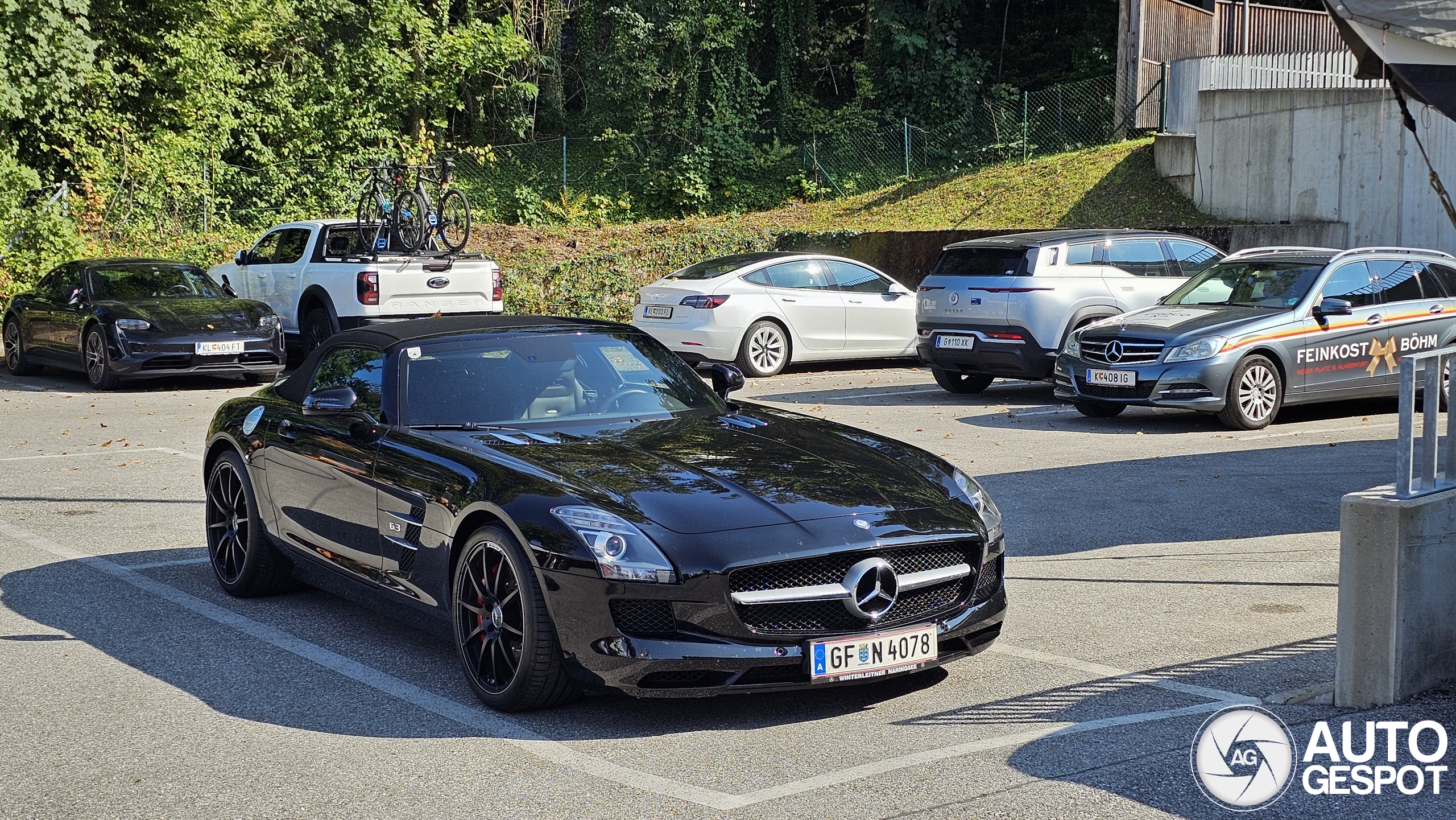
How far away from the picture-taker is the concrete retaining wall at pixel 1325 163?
2073 cm

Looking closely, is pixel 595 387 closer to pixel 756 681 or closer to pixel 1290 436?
pixel 756 681

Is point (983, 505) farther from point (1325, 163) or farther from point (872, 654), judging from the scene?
point (1325, 163)

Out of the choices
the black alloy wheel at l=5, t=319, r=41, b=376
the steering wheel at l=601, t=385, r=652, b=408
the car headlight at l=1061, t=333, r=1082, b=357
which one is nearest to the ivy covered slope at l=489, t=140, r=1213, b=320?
the black alloy wheel at l=5, t=319, r=41, b=376

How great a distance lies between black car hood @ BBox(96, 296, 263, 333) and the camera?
16812 mm

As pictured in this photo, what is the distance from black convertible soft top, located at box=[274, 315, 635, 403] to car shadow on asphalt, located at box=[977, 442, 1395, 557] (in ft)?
9.06

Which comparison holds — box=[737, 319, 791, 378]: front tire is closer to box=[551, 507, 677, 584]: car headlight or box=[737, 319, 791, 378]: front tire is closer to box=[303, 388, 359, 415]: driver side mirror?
box=[303, 388, 359, 415]: driver side mirror

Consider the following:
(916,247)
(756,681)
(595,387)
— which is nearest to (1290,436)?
(595,387)

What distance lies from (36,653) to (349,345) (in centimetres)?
189

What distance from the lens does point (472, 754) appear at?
484 cm

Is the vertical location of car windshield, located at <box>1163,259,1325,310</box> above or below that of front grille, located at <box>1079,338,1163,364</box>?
above

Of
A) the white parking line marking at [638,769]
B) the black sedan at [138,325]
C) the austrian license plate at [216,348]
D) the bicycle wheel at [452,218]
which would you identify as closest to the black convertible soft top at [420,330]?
the white parking line marking at [638,769]

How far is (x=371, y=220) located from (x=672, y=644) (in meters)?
15.6

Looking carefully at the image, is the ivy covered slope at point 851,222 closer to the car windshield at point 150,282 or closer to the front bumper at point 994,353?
the car windshield at point 150,282

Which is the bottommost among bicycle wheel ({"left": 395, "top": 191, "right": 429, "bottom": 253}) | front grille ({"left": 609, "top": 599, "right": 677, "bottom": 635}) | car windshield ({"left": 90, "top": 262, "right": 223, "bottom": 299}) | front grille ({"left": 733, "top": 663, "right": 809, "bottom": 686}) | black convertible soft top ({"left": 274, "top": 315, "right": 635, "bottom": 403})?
front grille ({"left": 733, "top": 663, "right": 809, "bottom": 686})
